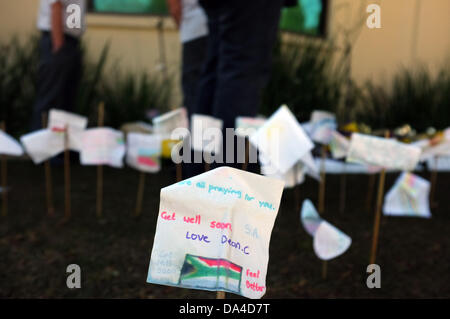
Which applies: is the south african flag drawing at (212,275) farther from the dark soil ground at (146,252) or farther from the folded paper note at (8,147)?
the folded paper note at (8,147)

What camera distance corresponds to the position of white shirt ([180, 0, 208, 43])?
2.22 meters

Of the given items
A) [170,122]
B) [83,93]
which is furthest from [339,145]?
[83,93]

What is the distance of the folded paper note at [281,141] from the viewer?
4.03 feet

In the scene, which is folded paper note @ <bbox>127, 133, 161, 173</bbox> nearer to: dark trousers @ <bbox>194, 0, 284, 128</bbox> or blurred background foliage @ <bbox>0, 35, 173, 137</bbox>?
dark trousers @ <bbox>194, 0, 284, 128</bbox>

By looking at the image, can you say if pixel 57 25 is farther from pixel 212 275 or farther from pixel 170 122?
pixel 212 275

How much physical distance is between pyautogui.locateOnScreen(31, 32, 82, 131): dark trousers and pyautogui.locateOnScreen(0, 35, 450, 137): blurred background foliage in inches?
15.7

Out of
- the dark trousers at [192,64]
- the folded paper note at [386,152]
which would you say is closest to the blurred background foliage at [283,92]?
the dark trousers at [192,64]

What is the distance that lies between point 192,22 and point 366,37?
2216 millimetres

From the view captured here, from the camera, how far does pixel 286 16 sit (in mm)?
3906

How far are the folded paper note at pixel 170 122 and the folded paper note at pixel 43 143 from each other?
1.23 feet

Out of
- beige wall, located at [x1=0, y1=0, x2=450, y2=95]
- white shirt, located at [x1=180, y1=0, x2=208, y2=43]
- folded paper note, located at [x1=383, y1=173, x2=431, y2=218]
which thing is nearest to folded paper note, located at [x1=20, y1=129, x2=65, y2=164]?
white shirt, located at [x1=180, y1=0, x2=208, y2=43]

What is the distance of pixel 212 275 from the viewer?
645 mm

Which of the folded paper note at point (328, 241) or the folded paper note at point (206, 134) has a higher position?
the folded paper note at point (206, 134)

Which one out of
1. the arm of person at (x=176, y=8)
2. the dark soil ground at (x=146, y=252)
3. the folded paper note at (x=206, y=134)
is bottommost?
the dark soil ground at (x=146, y=252)
